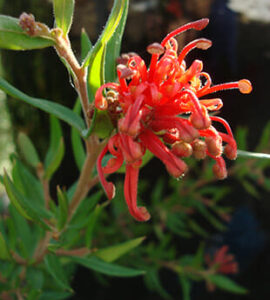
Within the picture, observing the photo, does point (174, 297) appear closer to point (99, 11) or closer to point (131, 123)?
point (99, 11)

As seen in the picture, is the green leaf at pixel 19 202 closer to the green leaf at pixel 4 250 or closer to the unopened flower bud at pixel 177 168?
the green leaf at pixel 4 250

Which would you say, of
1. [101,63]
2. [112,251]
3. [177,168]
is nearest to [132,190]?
[177,168]

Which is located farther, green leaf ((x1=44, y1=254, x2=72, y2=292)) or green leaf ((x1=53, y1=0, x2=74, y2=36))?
green leaf ((x1=44, y1=254, x2=72, y2=292))

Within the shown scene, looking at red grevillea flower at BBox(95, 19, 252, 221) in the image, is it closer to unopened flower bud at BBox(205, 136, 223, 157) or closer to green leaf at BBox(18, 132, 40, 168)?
unopened flower bud at BBox(205, 136, 223, 157)

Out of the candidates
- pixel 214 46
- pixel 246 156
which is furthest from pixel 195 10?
pixel 246 156

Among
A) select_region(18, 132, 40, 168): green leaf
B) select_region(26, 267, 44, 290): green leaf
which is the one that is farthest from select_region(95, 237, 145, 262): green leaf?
select_region(18, 132, 40, 168): green leaf

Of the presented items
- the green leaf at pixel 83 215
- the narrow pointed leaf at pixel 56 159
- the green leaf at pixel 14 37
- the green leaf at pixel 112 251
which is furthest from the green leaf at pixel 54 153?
the green leaf at pixel 14 37
